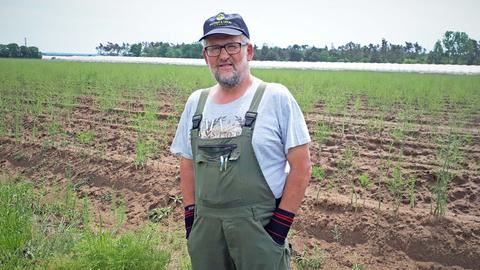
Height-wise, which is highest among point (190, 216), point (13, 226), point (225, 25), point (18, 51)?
point (18, 51)

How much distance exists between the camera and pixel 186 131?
2.15 m

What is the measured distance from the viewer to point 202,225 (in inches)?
77.2

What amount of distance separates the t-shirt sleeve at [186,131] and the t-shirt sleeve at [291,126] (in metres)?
0.49

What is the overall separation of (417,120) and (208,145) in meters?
8.04

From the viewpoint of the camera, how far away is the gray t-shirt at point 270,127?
186cm

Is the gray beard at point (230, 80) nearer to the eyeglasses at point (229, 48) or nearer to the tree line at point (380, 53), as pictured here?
the eyeglasses at point (229, 48)

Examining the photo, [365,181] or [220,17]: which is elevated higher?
[220,17]

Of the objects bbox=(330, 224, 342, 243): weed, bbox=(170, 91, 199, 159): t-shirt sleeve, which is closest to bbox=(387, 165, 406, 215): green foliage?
bbox=(330, 224, 342, 243): weed

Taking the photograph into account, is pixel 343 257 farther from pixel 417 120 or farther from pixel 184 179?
pixel 417 120

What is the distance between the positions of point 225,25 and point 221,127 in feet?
1.57

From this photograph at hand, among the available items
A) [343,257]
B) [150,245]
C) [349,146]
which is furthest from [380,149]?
[150,245]

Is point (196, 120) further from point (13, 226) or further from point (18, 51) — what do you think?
point (18, 51)

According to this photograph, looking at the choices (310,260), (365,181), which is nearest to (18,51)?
(365,181)

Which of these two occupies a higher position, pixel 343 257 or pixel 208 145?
pixel 208 145
